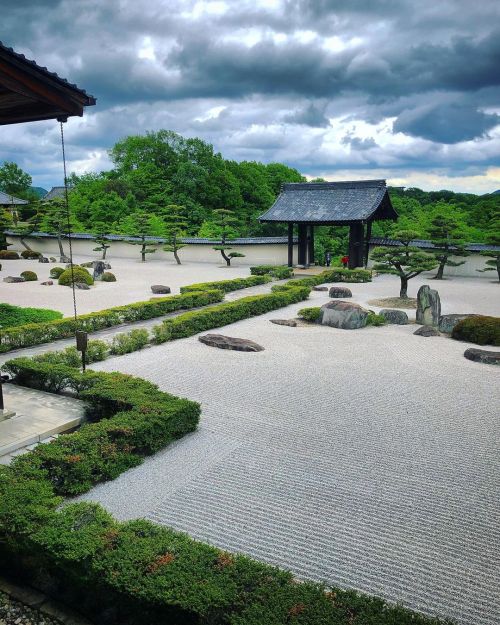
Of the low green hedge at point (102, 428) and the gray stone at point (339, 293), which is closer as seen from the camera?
the low green hedge at point (102, 428)

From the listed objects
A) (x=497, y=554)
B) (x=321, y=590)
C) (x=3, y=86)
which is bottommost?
(x=497, y=554)

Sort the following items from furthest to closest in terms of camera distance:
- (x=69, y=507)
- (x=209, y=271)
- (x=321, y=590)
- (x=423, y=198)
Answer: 1. (x=423, y=198)
2. (x=209, y=271)
3. (x=69, y=507)
4. (x=321, y=590)

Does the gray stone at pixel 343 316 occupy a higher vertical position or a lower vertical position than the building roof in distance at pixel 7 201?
lower

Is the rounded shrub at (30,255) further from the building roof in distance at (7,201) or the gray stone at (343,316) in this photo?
the gray stone at (343,316)

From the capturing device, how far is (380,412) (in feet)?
27.3

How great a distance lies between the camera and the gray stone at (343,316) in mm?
15039

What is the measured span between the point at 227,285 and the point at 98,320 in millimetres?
7864

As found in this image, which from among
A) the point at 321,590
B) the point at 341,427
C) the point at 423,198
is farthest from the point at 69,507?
the point at 423,198

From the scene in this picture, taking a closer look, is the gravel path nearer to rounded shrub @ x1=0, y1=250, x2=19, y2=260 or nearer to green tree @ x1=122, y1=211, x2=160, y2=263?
green tree @ x1=122, y1=211, x2=160, y2=263

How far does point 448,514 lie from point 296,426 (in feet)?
8.79

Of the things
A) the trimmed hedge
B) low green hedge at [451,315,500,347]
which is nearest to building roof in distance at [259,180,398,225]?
the trimmed hedge

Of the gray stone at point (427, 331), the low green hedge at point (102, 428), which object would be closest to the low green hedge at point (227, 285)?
the gray stone at point (427, 331)

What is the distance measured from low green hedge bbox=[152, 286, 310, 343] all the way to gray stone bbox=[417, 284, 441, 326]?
5026mm

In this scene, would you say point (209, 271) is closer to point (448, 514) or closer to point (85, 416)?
point (85, 416)
